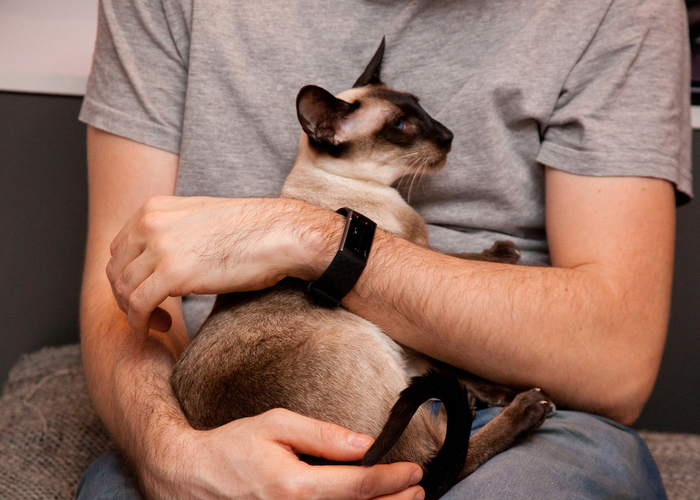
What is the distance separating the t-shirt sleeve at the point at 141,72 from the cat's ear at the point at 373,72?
1.61 ft

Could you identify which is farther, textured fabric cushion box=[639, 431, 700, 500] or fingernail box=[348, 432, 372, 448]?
textured fabric cushion box=[639, 431, 700, 500]

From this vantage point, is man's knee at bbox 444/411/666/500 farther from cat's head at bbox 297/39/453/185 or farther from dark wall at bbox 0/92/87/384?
dark wall at bbox 0/92/87/384

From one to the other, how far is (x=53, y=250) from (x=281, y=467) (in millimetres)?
1817

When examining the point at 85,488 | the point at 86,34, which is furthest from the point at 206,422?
the point at 86,34

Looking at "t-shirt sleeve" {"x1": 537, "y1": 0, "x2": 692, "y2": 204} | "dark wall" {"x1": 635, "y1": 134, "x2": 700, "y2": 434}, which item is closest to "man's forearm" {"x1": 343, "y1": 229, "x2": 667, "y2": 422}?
"t-shirt sleeve" {"x1": 537, "y1": 0, "x2": 692, "y2": 204}

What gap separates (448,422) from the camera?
0.87m

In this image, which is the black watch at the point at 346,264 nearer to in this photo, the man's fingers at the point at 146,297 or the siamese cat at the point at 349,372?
the siamese cat at the point at 349,372

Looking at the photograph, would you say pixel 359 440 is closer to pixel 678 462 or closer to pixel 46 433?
pixel 46 433

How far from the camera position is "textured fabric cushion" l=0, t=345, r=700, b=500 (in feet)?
4.42

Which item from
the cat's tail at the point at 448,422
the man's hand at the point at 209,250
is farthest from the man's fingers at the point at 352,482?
the man's hand at the point at 209,250

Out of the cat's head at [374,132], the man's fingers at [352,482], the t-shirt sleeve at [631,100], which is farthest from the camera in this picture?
the cat's head at [374,132]

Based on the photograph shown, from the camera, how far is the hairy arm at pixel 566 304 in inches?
39.7

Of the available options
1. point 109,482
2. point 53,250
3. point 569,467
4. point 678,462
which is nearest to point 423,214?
point 569,467

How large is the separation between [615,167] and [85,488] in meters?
1.43
